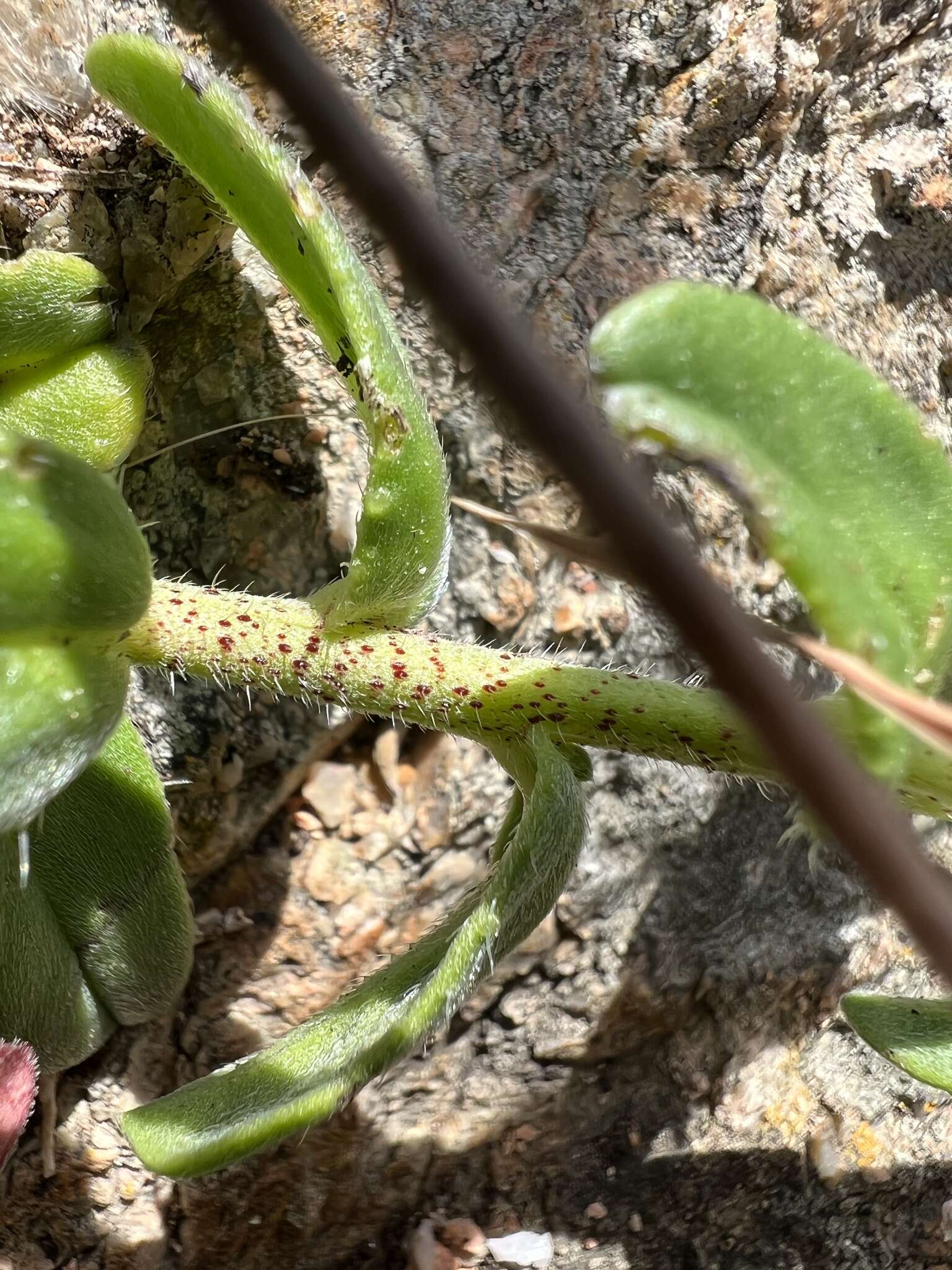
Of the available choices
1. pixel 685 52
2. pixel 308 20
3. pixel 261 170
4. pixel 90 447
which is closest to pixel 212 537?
pixel 90 447

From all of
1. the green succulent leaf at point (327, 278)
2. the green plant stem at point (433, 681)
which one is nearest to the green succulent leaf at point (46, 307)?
the green succulent leaf at point (327, 278)

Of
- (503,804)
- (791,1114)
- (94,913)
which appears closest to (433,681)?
(503,804)

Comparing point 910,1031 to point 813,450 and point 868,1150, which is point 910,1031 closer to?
point 868,1150

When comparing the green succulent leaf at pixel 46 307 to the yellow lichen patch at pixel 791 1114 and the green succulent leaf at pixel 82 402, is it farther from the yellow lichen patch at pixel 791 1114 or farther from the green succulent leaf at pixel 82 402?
the yellow lichen patch at pixel 791 1114

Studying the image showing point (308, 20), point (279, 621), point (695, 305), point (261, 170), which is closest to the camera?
point (695, 305)

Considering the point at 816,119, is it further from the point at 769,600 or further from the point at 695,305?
the point at 695,305

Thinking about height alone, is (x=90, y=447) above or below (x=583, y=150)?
below

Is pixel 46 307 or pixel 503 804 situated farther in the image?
pixel 503 804
